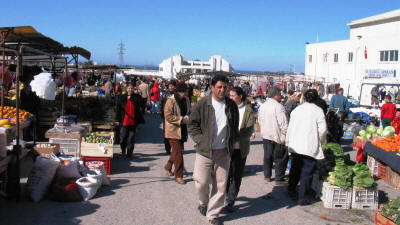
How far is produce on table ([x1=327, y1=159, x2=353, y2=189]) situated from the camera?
6082 mm

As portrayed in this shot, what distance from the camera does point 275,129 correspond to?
23.4 ft

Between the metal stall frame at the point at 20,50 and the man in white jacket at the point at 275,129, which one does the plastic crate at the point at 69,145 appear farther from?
the man in white jacket at the point at 275,129

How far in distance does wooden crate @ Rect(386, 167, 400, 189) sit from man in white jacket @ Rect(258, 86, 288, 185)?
2.35 m

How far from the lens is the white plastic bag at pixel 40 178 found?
5.80 metres

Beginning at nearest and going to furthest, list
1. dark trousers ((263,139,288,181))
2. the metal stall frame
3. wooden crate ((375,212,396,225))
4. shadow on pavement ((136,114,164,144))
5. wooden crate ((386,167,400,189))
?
1. wooden crate ((375,212,396,225))
2. the metal stall frame
3. dark trousers ((263,139,288,181))
4. wooden crate ((386,167,400,189))
5. shadow on pavement ((136,114,164,144))

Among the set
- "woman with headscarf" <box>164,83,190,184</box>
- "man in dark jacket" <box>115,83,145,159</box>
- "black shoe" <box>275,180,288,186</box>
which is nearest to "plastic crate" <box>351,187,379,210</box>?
"black shoe" <box>275,180,288,186</box>

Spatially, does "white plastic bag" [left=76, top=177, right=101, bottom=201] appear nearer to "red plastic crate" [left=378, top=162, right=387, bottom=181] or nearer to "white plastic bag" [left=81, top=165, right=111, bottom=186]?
"white plastic bag" [left=81, top=165, right=111, bottom=186]

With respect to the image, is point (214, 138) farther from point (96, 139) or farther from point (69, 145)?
point (69, 145)

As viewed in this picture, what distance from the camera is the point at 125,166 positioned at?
8492 mm

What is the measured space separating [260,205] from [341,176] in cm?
140

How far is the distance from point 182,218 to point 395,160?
4777 millimetres

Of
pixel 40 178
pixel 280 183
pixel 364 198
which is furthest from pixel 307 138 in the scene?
pixel 40 178

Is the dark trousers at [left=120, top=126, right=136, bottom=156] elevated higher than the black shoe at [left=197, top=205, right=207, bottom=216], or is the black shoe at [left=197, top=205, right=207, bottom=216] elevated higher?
the dark trousers at [left=120, top=126, right=136, bottom=156]

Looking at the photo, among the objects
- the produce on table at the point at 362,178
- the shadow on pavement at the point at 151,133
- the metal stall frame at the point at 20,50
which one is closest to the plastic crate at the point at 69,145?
the metal stall frame at the point at 20,50
